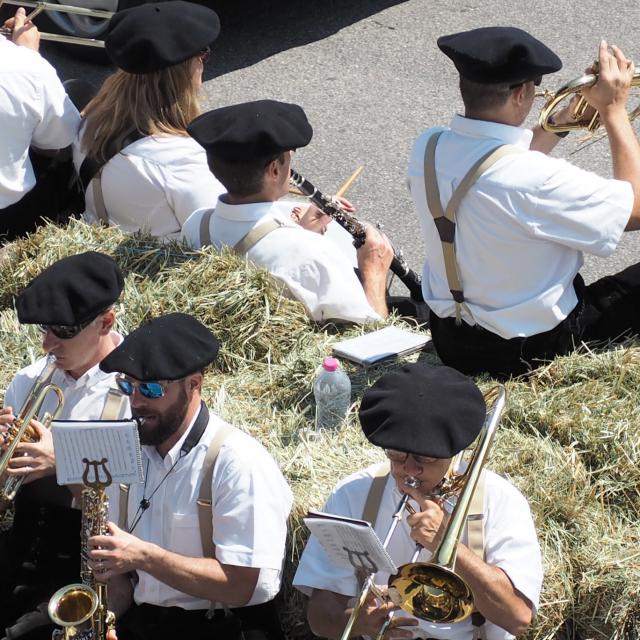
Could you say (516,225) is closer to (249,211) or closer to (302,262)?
(302,262)

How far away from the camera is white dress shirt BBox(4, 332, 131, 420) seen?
13.6 ft

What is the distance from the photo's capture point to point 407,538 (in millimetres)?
3527

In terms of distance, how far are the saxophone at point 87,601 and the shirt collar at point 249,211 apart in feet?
5.44

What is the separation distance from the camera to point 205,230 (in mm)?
5059

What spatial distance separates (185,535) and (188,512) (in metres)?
0.07

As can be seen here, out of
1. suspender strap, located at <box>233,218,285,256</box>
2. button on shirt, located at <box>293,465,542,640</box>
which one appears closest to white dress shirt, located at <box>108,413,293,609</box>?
button on shirt, located at <box>293,465,542,640</box>

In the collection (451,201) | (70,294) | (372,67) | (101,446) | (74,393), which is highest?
(451,201)

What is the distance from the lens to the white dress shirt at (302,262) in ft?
16.0

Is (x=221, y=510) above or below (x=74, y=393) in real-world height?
above

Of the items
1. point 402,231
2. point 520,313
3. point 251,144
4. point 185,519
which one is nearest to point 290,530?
point 185,519

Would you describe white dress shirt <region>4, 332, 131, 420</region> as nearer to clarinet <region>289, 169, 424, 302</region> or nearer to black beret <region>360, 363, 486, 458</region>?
black beret <region>360, 363, 486, 458</region>

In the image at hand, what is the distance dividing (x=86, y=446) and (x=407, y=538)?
0.92 meters

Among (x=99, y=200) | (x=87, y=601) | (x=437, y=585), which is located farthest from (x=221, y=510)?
(x=99, y=200)

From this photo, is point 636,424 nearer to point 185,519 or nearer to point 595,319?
point 595,319
